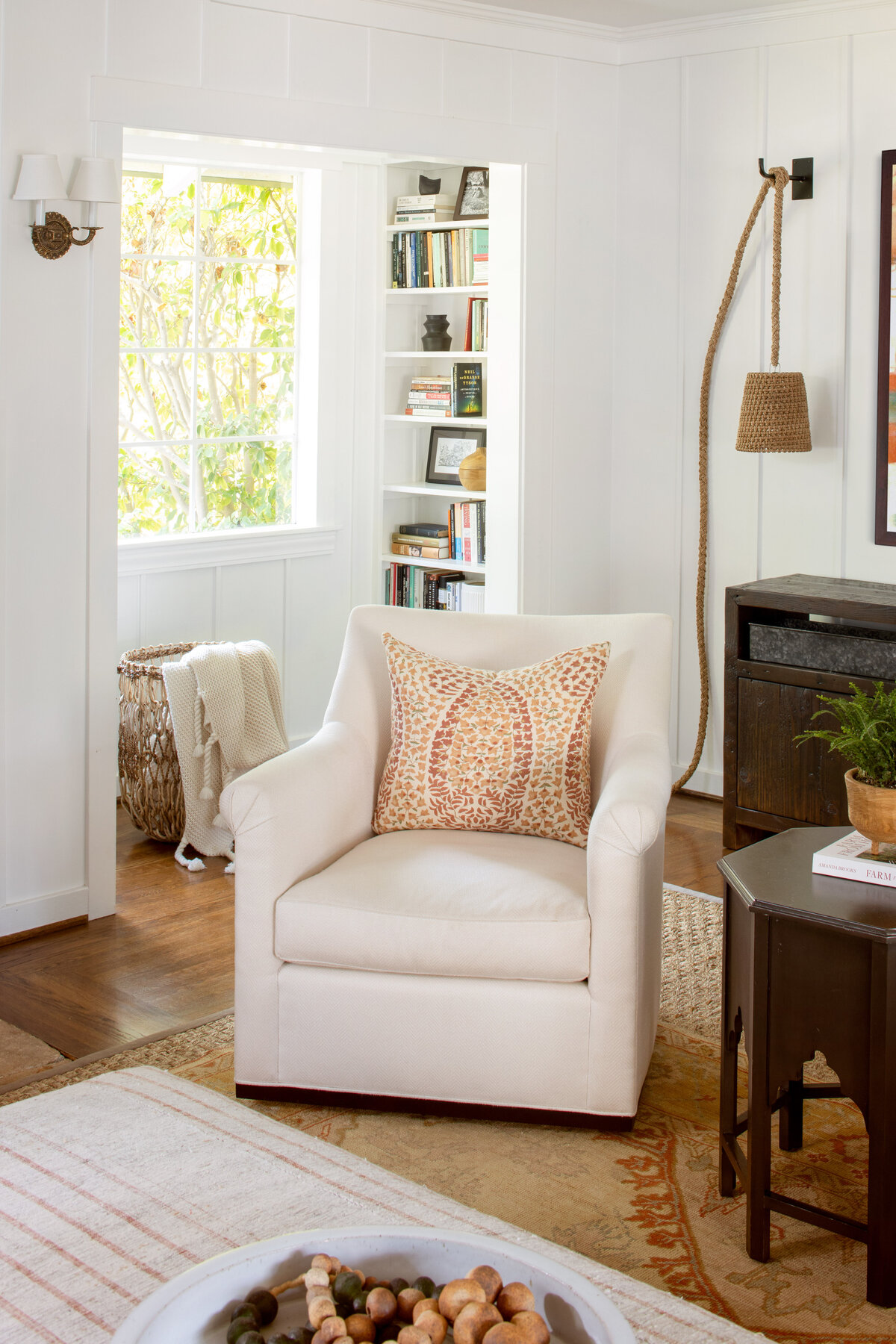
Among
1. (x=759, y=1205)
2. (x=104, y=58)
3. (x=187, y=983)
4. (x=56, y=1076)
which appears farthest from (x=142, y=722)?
(x=759, y=1205)

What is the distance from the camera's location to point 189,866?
3.98 meters

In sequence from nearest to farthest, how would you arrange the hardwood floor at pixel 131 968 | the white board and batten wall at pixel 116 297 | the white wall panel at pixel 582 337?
the hardwood floor at pixel 131 968, the white board and batten wall at pixel 116 297, the white wall panel at pixel 582 337

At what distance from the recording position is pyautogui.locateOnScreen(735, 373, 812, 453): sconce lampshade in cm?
407

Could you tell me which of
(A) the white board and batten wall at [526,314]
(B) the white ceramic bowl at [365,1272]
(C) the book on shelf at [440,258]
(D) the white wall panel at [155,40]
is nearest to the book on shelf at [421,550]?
(A) the white board and batten wall at [526,314]

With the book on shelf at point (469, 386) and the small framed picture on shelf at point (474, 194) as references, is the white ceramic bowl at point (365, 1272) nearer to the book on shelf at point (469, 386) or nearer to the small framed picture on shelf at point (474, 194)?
the book on shelf at point (469, 386)

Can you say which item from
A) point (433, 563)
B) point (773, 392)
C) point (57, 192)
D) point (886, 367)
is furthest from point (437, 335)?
point (57, 192)

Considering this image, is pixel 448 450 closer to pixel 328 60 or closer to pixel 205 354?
pixel 205 354

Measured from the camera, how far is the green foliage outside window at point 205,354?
469 cm

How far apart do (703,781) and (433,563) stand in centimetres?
136

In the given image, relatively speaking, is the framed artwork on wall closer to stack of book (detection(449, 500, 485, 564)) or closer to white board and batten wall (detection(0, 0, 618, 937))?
white board and batten wall (detection(0, 0, 618, 937))

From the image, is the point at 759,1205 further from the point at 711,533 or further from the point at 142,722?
the point at 711,533

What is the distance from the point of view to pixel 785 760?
3957 mm

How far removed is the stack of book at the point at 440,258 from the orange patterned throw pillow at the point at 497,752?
256 cm

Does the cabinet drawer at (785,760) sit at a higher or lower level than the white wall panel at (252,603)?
lower
